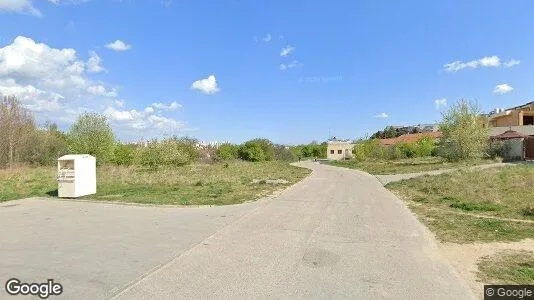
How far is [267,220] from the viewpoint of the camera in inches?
387

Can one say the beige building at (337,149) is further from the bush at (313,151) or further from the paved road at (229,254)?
the paved road at (229,254)

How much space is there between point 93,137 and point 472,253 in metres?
38.5

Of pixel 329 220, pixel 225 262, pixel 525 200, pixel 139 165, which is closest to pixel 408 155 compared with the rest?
pixel 139 165

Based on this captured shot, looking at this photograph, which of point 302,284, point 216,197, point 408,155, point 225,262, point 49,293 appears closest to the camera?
point 49,293

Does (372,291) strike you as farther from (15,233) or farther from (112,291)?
(15,233)

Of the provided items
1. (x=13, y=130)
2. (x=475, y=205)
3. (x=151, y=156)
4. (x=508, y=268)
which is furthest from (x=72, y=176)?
(x=13, y=130)

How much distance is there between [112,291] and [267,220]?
545 cm

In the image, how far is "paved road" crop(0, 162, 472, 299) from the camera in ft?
16.2

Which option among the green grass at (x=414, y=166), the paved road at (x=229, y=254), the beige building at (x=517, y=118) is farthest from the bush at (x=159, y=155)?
the beige building at (x=517, y=118)

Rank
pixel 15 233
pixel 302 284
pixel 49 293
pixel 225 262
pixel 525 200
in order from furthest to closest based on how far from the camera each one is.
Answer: pixel 525 200
pixel 15 233
pixel 225 262
pixel 302 284
pixel 49 293

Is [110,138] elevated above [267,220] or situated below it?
above

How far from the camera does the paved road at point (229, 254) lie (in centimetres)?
495

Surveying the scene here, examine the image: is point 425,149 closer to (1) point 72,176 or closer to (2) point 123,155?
(2) point 123,155

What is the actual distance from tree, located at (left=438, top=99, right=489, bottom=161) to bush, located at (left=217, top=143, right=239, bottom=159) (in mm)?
32669
